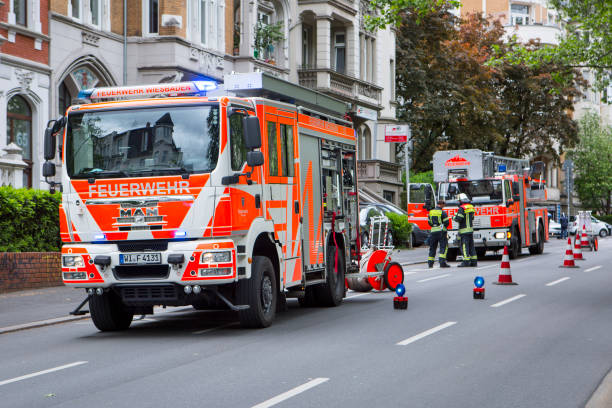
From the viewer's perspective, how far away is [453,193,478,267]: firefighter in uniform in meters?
25.5

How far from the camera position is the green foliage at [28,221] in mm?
18500

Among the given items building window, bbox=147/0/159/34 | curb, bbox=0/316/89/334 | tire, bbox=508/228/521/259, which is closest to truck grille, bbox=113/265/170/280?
curb, bbox=0/316/89/334

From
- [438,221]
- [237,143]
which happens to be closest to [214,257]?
[237,143]

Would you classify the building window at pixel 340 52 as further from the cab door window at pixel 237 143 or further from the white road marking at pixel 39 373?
the white road marking at pixel 39 373

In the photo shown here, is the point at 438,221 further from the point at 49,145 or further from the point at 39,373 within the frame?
the point at 39,373

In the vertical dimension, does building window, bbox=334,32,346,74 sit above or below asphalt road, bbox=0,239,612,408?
above

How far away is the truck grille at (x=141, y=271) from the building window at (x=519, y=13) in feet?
237

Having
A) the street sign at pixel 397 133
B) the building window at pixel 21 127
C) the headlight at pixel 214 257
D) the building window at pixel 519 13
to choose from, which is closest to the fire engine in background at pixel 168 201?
the headlight at pixel 214 257

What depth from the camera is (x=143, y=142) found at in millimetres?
11766

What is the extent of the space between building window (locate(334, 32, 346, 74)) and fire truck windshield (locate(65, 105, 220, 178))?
30629mm

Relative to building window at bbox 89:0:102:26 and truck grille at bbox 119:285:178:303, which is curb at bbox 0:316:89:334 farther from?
building window at bbox 89:0:102:26

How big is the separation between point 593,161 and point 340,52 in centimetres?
3751

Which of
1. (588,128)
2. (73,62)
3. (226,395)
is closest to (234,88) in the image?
(226,395)

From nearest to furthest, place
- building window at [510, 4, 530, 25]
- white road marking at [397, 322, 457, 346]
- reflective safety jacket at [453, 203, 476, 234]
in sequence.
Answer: white road marking at [397, 322, 457, 346], reflective safety jacket at [453, 203, 476, 234], building window at [510, 4, 530, 25]
